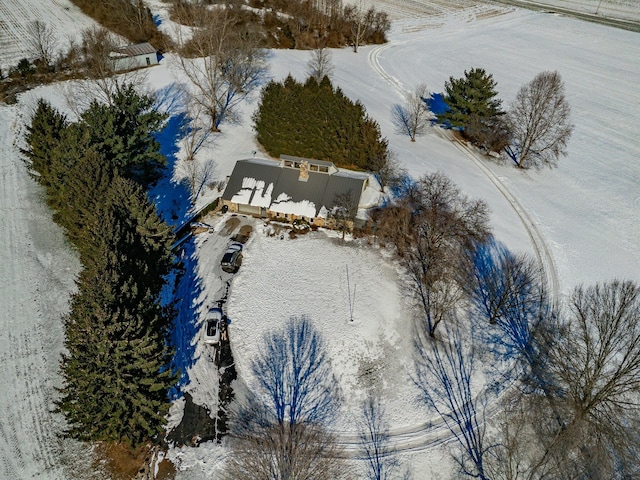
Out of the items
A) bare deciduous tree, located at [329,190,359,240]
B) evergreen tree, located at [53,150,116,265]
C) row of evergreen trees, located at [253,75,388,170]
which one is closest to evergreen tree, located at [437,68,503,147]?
row of evergreen trees, located at [253,75,388,170]

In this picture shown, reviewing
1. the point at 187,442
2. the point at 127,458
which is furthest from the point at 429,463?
the point at 127,458

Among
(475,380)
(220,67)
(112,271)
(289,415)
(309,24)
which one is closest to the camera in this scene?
(112,271)

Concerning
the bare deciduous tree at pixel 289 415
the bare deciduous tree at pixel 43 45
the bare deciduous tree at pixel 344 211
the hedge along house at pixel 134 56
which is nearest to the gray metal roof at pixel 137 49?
the hedge along house at pixel 134 56

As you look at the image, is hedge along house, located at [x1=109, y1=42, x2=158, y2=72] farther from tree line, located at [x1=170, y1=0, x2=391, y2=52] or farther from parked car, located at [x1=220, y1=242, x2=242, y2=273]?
parked car, located at [x1=220, y1=242, x2=242, y2=273]

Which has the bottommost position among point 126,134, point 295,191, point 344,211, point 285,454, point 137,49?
point 285,454

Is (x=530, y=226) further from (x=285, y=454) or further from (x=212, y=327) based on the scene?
(x=285, y=454)

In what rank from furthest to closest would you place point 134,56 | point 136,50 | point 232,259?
point 136,50
point 134,56
point 232,259

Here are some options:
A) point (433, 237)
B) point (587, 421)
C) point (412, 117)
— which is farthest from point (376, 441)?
point (412, 117)
